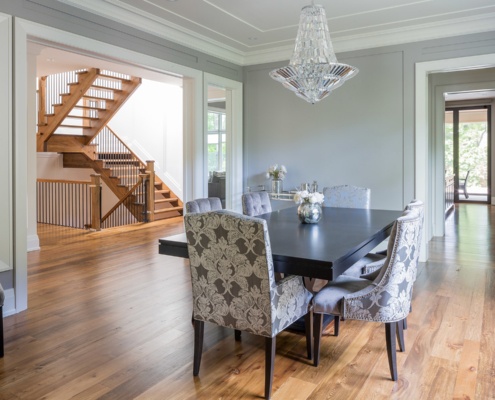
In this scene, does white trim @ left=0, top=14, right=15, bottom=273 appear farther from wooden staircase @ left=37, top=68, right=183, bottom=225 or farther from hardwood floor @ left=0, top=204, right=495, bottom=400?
wooden staircase @ left=37, top=68, right=183, bottom=225

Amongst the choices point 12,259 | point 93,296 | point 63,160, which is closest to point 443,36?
point 93,296

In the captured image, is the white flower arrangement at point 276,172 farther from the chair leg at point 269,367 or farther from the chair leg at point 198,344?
the chair leg at point 269,367

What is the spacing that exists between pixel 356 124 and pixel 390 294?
11.9ft

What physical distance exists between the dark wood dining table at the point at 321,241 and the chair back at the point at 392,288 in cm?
20

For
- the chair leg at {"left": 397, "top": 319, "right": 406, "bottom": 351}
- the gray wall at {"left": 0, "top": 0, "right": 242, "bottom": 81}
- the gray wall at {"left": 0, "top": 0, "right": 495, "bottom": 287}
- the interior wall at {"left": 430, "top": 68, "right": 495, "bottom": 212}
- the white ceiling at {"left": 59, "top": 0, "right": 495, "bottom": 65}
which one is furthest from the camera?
the interior wall at {"left": 430, "top": 68, "right": 495, "bottom": 212}

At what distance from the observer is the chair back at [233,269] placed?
83.9 inches

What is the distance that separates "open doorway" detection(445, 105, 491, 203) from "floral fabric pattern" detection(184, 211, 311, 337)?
10443 mm

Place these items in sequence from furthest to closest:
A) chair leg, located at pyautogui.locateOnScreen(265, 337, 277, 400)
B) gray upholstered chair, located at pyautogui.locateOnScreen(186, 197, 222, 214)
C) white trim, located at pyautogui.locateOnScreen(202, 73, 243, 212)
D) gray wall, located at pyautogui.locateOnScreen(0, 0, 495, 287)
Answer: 1. white trim, located at pyautogui.locateOnScreen(202, 73, 243, 212)
2. gray wall, located at pyautogui.locateOnScreen(0, 0, 495, 287)
3. gray upholstered chair, located at pyautogui.locateOnScreen(186, 197, 222, 214)
4. chair leg, located at pyautogui.locateOnScreen(265, 337, 277, 400)

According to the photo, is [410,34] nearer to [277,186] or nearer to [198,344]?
[277,186]

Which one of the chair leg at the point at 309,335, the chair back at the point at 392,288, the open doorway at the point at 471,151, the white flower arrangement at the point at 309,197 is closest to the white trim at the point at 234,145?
the white flower arrangement at the point at 309,197

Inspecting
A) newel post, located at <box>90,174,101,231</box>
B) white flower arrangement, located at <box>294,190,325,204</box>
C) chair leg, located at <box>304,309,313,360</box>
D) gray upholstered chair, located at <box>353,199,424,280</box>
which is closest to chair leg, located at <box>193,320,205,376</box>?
chair leg, located at <box>304,309,313,360</box>

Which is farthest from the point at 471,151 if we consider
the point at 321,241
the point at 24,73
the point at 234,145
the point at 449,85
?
the point at 24,73

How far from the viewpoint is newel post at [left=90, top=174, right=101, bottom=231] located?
24.5ft

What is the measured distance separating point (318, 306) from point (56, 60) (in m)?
6.37
